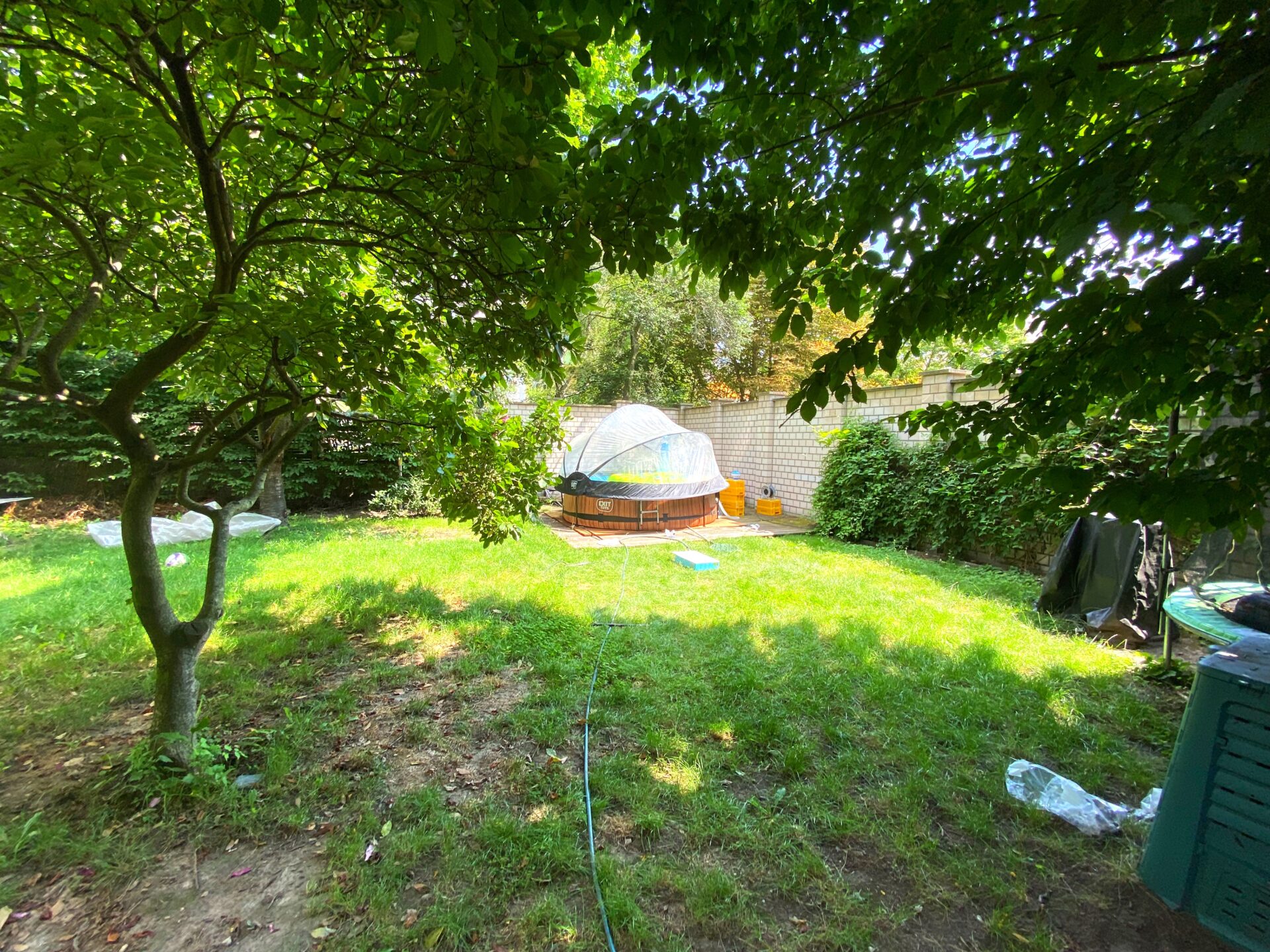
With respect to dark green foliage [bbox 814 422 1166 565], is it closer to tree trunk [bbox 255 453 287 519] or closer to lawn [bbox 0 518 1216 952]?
lawn [bbox 0 518 1216 952]

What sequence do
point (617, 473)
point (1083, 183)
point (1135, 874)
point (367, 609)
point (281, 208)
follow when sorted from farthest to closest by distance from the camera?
1. point (617, 473)
2. point (367, 609)
3. point (281, 208)
4. point (1135, 874)
5. point (1083, 183)

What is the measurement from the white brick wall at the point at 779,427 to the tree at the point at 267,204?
4.26 meters

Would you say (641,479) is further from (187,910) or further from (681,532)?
(187,910)

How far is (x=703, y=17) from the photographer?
4.39ft

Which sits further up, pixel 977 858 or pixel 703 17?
pixel 703 17

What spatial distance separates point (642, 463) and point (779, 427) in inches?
89.3

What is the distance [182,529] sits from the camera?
19.4 feet

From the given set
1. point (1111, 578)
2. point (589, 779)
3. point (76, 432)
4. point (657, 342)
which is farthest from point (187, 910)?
point (657, 342)

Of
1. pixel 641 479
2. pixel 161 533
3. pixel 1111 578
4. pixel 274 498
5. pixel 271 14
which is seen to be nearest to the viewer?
pixel 271 14

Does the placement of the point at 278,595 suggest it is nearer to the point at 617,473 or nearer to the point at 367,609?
the point at 367,609

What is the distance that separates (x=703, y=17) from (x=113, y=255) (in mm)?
2318

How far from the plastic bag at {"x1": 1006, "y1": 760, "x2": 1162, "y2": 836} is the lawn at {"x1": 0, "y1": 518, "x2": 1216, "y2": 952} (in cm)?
7

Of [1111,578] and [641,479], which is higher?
[641,479]

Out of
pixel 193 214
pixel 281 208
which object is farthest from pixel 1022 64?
pixel 193 214
